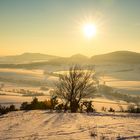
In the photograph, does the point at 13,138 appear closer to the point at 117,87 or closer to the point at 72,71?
the point at 72,71

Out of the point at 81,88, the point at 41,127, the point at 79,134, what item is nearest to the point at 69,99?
the point at 81,88

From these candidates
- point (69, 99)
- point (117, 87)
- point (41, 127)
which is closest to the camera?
point (41, 127)

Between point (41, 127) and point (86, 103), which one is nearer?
point (41, 127)

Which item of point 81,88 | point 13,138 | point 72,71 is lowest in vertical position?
point 13,138

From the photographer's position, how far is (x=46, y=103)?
43.8 metres

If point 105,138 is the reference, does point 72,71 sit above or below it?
above

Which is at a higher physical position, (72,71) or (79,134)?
(72,71)

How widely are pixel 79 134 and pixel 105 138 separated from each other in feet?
5.46

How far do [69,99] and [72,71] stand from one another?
493cm

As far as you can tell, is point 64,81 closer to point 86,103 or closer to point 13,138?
point 86,103

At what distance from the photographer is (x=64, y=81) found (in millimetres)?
41000

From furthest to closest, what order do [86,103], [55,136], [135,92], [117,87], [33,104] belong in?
[117,87] → [135,92] → [33,104] → [86,103] → [55,136]

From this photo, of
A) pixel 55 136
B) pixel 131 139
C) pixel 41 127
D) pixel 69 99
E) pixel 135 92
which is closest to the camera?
pixel 131 139

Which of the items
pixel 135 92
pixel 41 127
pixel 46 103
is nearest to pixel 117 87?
pixel 135 92
